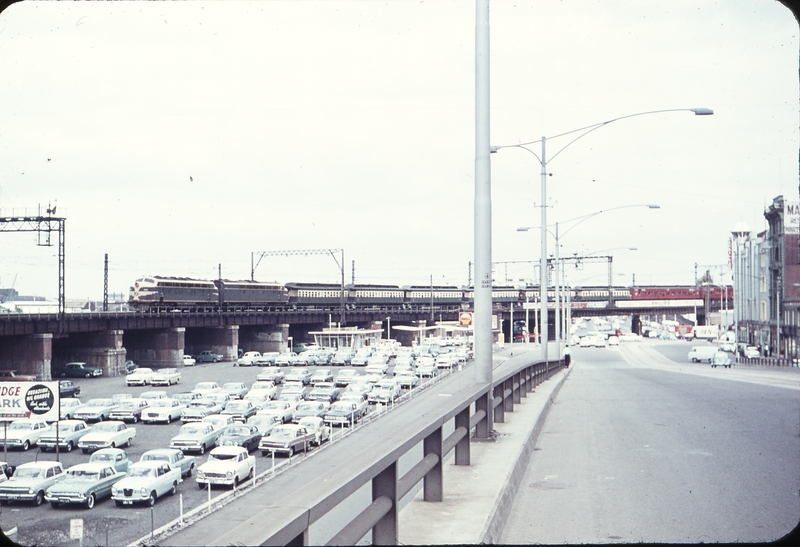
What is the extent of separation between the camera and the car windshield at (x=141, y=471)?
2031cm

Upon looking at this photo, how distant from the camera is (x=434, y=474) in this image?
6613 millimetres

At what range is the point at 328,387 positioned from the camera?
48031 millimetres

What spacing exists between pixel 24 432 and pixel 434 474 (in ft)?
85.1

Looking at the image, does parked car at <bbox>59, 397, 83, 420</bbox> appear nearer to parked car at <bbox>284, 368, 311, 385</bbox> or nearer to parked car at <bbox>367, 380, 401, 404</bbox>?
parked car at <bbox>367, 380, 401, 404</bbox>

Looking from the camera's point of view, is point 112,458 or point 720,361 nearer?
point 112,458

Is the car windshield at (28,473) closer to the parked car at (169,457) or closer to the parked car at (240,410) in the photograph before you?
the parked car at (169,457)

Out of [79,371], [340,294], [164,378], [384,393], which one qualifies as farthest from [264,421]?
[340,294]

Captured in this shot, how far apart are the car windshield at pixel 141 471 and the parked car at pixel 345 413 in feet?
43.4

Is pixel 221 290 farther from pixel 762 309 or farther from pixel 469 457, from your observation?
pixel 469 457

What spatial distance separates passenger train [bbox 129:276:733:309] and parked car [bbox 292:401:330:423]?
39223 millimetres

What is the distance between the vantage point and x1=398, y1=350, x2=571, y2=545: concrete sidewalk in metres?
5.58

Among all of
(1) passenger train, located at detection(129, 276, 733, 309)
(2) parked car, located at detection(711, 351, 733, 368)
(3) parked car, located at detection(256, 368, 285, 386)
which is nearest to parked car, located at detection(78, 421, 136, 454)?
(3) parked car, located at detection(256, 368, 285, 386)

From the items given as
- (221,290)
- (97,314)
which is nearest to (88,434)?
(97,314)

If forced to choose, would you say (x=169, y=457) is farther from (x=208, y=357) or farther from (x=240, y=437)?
(x=208, y=357)
